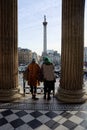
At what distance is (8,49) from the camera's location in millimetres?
6750

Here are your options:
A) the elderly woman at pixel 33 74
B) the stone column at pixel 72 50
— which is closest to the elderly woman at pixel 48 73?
the elderly woman at pixel 33 74

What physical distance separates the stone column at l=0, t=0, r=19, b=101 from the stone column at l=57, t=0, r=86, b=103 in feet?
5.47

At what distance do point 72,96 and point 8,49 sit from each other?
8.78 ft

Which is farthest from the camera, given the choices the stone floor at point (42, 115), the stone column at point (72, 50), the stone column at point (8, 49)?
the stone column at point (8, 49)

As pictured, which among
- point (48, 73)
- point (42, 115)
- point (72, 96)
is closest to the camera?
point (42, 115)

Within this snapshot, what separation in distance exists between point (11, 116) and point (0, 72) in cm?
202

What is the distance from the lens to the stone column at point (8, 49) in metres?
6.65

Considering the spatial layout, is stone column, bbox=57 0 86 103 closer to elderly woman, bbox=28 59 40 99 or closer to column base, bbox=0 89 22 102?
elderly woman, bbox=28 59 40 99

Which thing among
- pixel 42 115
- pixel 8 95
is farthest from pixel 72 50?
pixel 8 95

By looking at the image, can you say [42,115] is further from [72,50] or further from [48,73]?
[72,50]

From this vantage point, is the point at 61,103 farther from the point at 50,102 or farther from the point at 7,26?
the point at 7,26

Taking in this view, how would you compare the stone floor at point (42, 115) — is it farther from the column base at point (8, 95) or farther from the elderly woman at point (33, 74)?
the elderly woman at point (33, 74)

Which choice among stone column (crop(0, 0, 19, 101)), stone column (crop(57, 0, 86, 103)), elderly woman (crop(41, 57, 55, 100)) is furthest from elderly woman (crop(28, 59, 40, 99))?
stone column (crop(57, 0, 86, 103))

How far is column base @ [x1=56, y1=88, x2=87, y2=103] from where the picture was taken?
21.5ft
